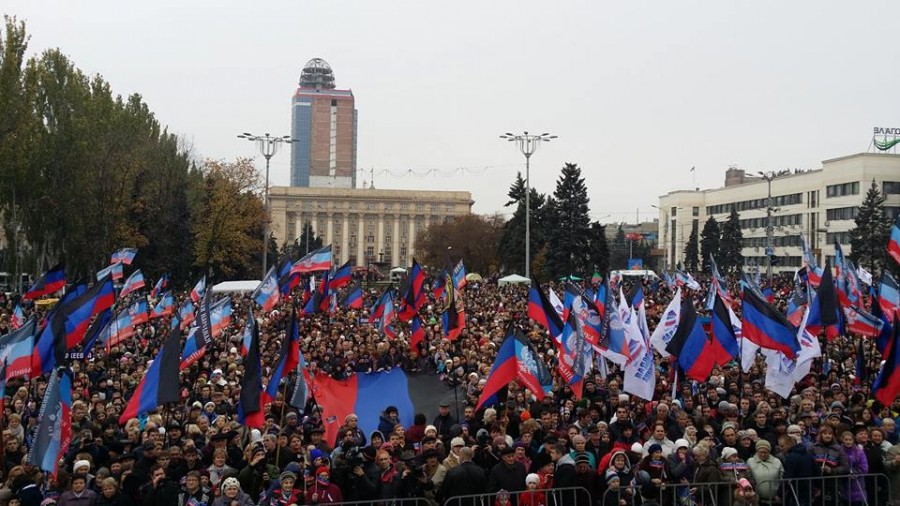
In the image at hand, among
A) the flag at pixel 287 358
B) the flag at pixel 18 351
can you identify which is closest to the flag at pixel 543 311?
the flag at pixel 287 358

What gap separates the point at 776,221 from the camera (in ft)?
271

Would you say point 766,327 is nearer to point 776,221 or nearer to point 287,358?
point 287,358

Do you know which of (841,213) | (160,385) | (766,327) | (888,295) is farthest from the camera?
(841,213)

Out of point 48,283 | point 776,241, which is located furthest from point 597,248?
point 48,283

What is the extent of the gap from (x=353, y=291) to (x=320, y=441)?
50.4 feet

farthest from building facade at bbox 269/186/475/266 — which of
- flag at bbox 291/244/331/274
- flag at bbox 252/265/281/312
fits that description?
flag at bbox 252/265/281/312

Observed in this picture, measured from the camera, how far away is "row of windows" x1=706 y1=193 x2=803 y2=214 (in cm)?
7925

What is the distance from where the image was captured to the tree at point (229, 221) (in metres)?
51.6

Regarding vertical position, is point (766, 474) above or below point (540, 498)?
above

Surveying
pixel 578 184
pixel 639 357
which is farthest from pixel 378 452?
pixel 578 184

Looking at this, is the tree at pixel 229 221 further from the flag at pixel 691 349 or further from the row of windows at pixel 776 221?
the row of windows at pixel 776 221

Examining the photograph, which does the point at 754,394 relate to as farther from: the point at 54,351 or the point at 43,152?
the point at 43,152

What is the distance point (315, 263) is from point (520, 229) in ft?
139

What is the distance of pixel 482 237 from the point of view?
279 feet
